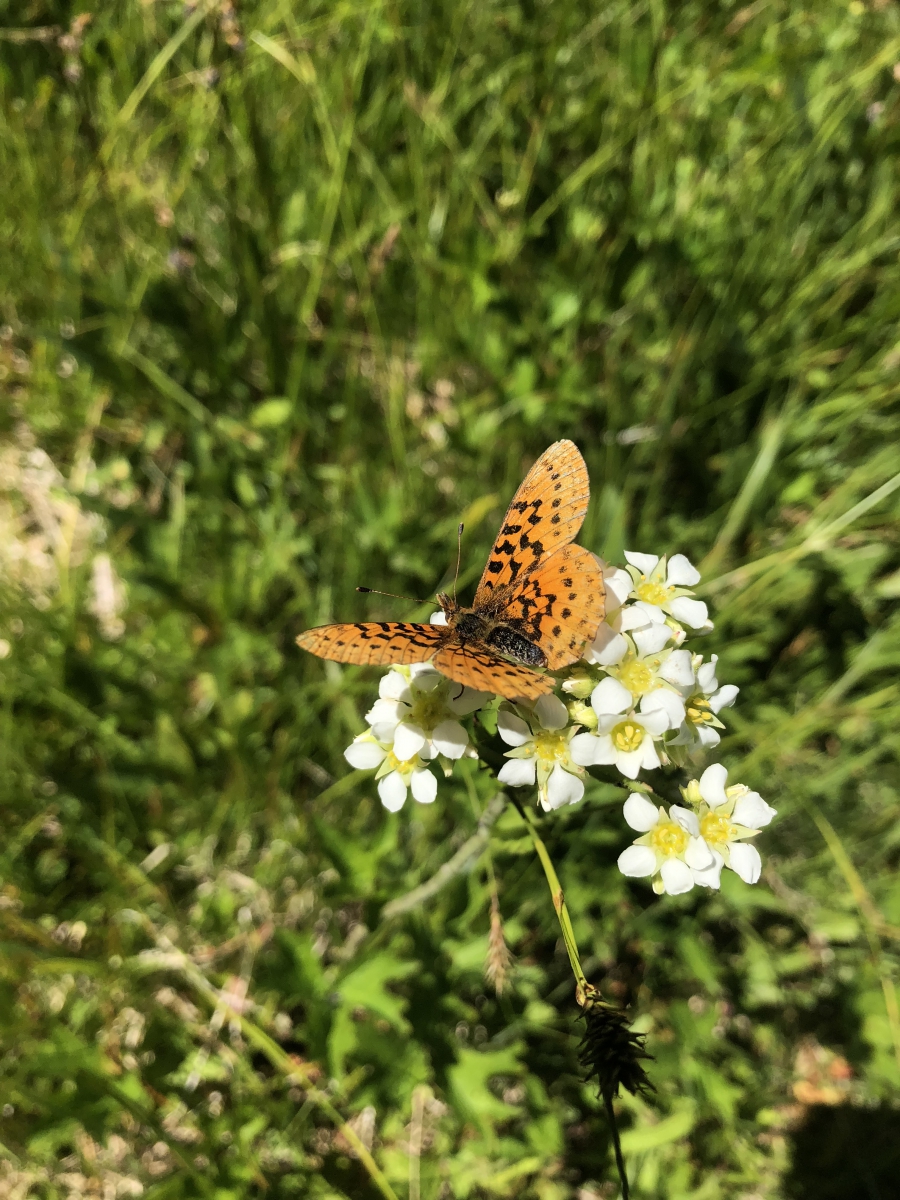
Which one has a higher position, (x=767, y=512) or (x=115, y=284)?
(x=115, y=284)

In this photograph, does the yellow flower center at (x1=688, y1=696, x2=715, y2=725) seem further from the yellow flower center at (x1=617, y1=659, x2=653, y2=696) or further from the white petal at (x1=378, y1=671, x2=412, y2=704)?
the white petal at (x1=378, y1=671, x2=412, y2=704)

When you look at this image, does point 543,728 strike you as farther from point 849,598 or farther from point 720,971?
point 849,598

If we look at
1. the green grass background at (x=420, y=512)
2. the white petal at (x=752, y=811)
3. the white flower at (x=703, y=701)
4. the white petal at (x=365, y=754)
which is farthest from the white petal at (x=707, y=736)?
the green grass background at (x=420, y=512)

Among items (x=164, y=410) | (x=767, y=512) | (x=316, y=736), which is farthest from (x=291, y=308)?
(x=767, y=512)

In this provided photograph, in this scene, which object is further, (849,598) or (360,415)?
(360,415)

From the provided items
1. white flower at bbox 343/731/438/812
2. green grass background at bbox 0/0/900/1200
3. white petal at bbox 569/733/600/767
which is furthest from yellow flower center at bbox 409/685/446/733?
green grass background at bbox 0/0/900/1200

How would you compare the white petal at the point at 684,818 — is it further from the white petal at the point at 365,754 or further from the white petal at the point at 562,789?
the white petal at the point at 365,754

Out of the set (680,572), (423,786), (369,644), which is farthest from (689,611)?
(369,644)
